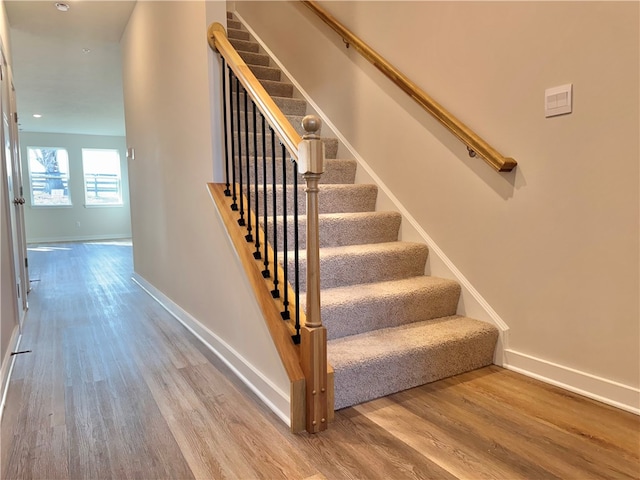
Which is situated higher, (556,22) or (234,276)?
(556,22)

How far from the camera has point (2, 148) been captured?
8.74 ft

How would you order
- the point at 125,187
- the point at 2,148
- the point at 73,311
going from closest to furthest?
1. the point at 2,148
2. the point at 73,311
3. the point at 125,187

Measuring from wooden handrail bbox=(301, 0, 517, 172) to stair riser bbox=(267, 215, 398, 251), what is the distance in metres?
0.70

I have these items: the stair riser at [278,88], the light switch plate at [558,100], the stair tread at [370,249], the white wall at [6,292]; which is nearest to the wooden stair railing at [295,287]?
the stair tread at [370,249]

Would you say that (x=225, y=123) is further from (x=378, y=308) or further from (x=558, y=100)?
(x=558, y=100)

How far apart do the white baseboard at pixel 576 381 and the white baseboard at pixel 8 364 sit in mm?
2306

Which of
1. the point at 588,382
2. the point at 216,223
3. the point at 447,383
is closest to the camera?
the point at 588,382

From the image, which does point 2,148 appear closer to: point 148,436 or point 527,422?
point 148,436

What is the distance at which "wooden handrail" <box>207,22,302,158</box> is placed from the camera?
1.63 meters

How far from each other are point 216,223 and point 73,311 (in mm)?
1953

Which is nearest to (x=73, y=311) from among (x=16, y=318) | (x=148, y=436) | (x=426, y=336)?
(x=16, y=318)

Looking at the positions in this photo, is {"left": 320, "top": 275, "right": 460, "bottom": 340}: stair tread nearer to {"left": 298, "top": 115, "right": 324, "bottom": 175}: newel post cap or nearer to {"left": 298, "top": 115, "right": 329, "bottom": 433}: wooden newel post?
{"left": 298, "top": 115, "right": 329, "bottom": 433}: wooden newel post

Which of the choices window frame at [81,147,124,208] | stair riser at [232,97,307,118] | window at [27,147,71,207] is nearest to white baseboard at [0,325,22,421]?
stair riser at [232,97,307,118]

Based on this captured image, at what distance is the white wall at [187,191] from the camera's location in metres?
2.03
